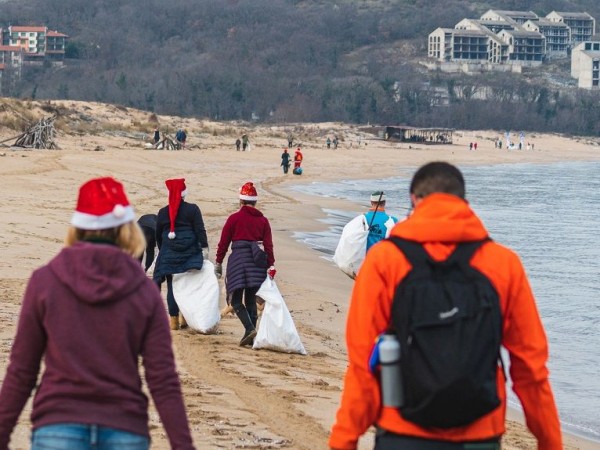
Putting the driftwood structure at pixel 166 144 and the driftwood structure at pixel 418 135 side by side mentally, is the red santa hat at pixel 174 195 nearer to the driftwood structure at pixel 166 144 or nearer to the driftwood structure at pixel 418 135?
the driftwood structure at pixel 166 144

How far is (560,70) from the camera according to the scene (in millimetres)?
146125

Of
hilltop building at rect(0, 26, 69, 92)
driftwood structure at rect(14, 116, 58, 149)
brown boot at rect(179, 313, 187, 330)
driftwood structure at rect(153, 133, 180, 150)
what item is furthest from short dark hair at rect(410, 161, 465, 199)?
hilltop building at rect(0, 26, 69, 92)

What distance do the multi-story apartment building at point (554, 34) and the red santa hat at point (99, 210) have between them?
511ft

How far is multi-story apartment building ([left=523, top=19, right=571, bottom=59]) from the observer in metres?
157

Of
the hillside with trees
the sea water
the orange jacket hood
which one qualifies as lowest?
the sea water

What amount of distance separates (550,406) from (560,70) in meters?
146

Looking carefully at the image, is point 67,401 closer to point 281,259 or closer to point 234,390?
point 234,390

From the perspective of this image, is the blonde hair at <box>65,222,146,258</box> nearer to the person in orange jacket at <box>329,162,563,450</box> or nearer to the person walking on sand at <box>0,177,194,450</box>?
the person walking on sand at <box>0,177,194,450</box>

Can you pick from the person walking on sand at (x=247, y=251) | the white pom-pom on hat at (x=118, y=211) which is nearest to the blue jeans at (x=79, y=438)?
the white pom-pom on hat at (x=118, y=211)

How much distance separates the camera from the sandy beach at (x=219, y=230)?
7.55m

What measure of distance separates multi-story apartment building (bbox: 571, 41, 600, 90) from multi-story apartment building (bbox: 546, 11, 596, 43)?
22582 millimetres

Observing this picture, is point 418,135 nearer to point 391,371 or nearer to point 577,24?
point 391,371

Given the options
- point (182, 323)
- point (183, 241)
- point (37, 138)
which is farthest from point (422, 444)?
point (37, 138)

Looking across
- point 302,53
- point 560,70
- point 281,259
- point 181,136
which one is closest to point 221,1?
point 302,53
